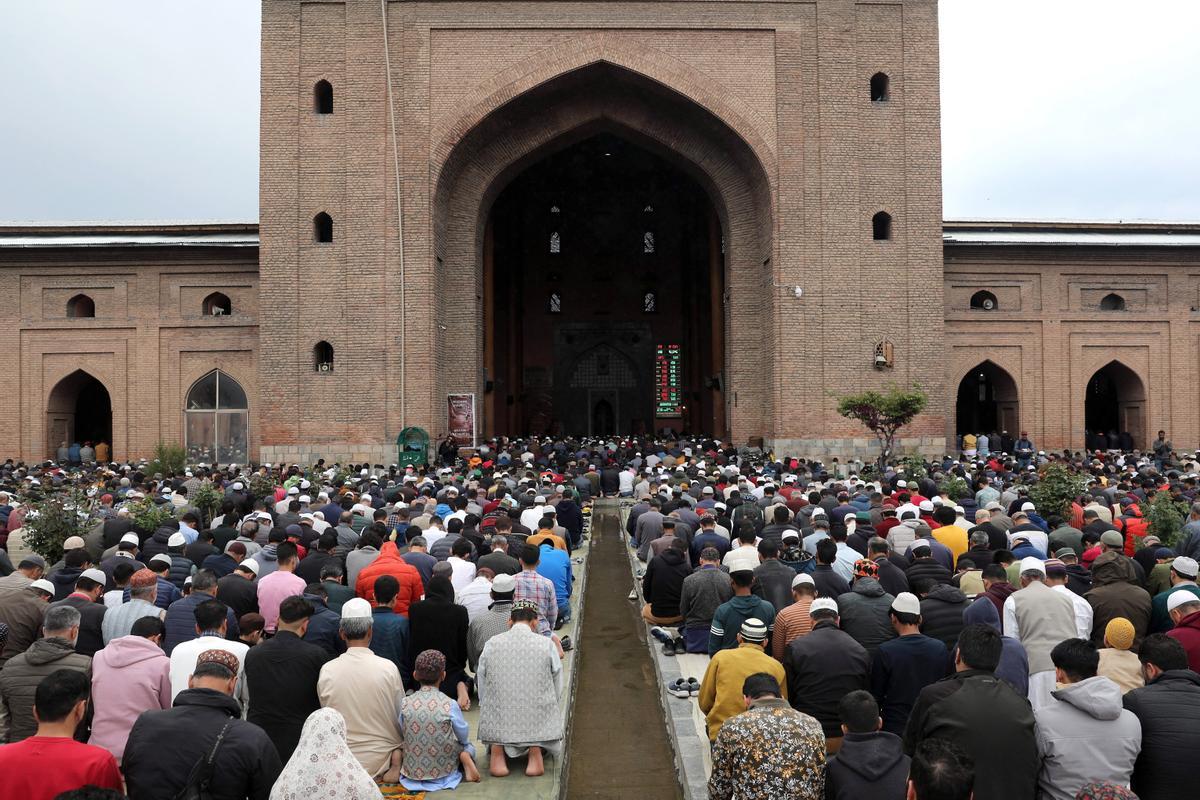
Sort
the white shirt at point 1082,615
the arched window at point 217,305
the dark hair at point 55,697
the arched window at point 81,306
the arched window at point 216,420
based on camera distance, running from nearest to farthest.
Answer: the dark hair at point 55,697 → the white shirt at point 1082,615 → the arched window at point 216,420 → the arched window at point 217,305 → the arched window at point 81,306

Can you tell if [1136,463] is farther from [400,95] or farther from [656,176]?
[656,176]

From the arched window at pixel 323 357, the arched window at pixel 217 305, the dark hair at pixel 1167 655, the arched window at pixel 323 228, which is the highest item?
the arched window at pixel 323 228

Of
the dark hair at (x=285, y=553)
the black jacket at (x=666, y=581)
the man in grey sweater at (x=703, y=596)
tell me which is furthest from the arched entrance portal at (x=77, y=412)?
the man in grey sweater at (x=703, y=596)

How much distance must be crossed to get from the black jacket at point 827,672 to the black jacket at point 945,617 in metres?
0.79

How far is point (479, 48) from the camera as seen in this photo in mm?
22328

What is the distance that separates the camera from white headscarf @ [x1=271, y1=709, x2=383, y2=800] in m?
3.45

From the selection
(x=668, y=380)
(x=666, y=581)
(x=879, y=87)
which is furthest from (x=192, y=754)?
(x=668, y=380)

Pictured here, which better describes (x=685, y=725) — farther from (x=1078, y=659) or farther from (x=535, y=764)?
(x=1078, y=659)

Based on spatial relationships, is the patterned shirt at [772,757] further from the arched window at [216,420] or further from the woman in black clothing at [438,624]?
the arched window at [216,420]

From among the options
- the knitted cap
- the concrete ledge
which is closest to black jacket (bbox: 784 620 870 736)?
the concrete ledge

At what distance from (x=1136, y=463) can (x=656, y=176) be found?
2129cm

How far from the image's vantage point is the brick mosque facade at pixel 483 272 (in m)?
22.0

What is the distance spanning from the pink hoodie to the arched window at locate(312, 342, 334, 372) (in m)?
17.7

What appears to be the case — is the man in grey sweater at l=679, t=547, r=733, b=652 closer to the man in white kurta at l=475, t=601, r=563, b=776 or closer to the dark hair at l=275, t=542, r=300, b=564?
the man in white kurta at l=475, t=601, r=563, b=776
